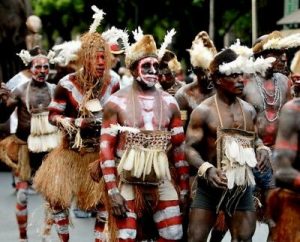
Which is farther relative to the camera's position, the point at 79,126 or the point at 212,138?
the point at 79,126

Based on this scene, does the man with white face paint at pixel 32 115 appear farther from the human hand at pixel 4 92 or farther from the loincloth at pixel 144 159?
the loincloth at pixel 144 159

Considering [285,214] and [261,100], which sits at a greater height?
[261,100]

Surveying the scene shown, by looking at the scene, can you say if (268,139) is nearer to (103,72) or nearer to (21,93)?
(103,72)

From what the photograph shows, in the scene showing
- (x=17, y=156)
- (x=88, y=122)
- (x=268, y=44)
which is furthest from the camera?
(x=17, y=156)

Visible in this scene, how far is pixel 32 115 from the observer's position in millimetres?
11297

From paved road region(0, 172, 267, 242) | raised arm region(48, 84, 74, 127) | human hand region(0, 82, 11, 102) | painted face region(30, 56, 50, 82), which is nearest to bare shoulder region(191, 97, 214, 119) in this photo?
raised arm region(48, 84, 74, 127)

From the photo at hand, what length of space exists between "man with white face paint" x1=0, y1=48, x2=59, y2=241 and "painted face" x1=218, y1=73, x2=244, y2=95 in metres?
3.85

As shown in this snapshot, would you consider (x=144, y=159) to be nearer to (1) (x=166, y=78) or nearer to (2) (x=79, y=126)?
(2) (x=79, y=126)

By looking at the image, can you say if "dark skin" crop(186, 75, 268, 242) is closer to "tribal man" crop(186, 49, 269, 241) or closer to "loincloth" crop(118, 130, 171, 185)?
"tribal man" crop(186, 49, 269, 241)

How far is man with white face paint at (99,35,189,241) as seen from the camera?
7684mm

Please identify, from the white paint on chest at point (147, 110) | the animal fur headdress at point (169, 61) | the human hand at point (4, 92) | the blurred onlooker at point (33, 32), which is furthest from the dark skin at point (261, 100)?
the blurred onlooker at point (33, 32)

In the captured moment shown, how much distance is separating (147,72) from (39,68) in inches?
138

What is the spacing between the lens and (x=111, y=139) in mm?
7770

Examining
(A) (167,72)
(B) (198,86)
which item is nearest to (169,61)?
(A) (167,72)
